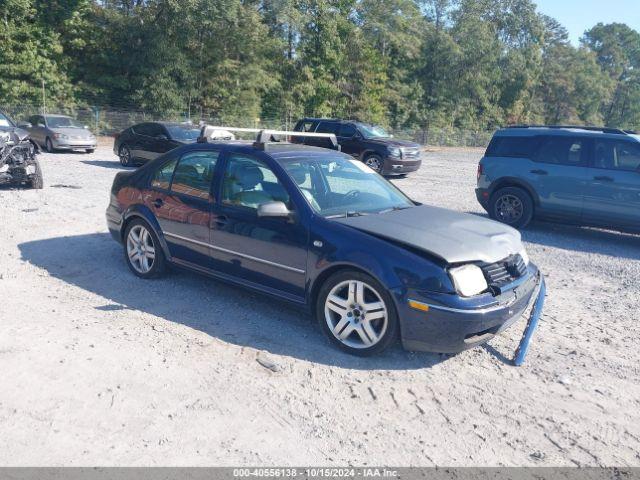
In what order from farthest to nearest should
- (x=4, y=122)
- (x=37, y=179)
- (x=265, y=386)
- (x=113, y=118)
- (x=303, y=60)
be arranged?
(x=303, y=60)
(x=113, y=118)
(x=4, y=122)
(x=37, y=179)
(x=265, y=386)

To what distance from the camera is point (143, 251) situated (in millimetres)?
6031

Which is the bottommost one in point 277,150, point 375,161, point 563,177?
point 375,161

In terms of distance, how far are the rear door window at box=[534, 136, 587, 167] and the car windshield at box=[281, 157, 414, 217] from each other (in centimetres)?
516

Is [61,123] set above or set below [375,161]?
above

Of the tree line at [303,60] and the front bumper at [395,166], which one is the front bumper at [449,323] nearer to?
the front bumper at [395,166]

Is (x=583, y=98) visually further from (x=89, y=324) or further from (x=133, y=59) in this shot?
(x=89, y=324)

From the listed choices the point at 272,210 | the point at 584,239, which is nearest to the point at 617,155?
the point at 584,239

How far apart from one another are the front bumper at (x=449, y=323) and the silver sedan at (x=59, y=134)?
1945 cm

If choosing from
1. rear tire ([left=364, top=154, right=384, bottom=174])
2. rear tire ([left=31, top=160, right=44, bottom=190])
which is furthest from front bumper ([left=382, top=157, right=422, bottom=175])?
rear tire ([left=31, top=160, right=44, bottom=190])

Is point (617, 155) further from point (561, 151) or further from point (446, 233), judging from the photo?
point (446, 233)

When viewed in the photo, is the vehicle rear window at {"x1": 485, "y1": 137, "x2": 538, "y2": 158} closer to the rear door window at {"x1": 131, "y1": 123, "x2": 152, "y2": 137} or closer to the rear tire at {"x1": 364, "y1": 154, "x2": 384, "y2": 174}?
the rear tire at {"x1": 364, "y1": 154, "x2": 384, "y2": 174}

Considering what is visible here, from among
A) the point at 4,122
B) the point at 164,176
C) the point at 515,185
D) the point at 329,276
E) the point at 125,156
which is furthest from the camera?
the point at 125,156

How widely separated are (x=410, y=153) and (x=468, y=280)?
14118mm

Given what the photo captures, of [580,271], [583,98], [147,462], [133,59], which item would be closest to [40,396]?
[147,462]
